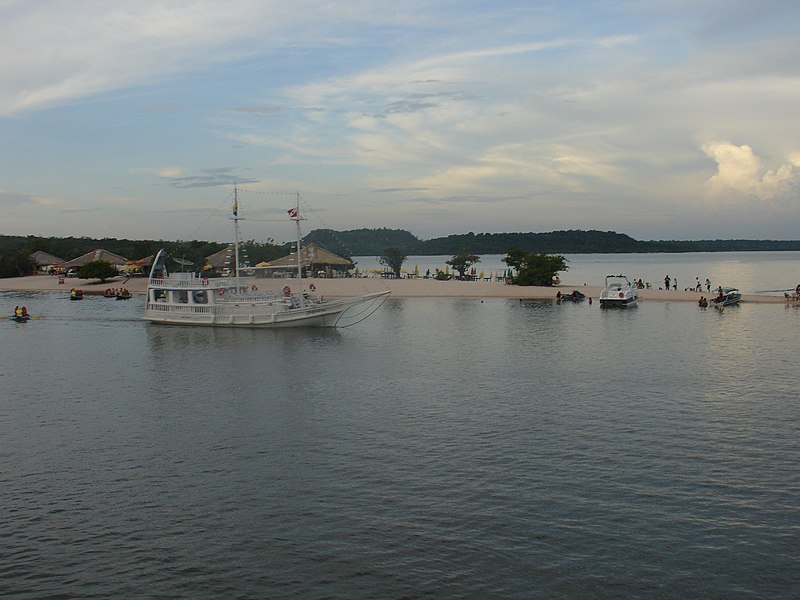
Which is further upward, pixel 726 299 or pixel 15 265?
pixel 15 265

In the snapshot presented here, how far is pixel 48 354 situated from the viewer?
140 feet

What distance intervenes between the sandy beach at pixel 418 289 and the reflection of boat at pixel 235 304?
27474mm

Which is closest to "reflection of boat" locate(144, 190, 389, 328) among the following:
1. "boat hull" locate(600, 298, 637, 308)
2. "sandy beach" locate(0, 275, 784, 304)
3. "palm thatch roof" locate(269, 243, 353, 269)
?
"boat hull" locate(600, 298, 637, 308)

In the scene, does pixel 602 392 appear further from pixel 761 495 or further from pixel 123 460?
pixel 123 460

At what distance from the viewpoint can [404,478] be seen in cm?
1928

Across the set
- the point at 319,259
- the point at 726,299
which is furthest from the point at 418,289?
the point at 726,299

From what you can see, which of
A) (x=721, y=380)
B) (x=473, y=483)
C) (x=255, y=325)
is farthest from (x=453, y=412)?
(x=255, y=325)

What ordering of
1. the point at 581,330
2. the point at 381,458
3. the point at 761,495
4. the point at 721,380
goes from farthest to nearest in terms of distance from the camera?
the point at 581,330, the point at 721,380, the point at 381,458, the point at 761,495

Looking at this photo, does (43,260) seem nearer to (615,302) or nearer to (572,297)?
(572,297)

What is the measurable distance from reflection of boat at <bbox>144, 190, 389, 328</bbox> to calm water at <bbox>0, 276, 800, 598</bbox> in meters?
15.3

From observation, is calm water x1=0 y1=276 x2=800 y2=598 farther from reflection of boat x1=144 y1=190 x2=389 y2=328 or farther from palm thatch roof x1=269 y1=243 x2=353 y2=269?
palm thatch roof x1=269 y1=243 x2=353 y2=269

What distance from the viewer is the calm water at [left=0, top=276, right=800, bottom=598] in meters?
14.2

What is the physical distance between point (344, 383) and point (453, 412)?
7602 millimetres

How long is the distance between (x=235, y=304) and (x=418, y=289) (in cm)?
Answer: 4296
